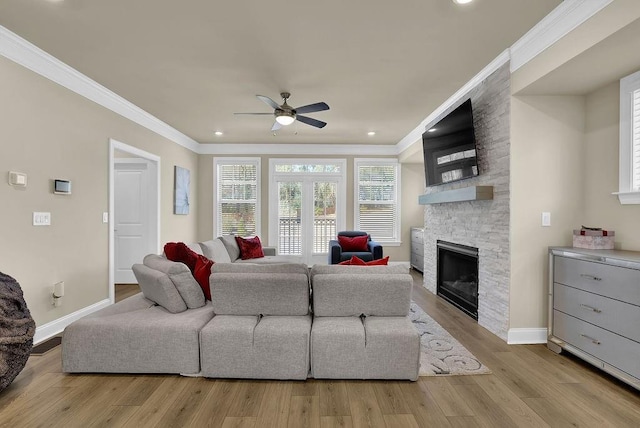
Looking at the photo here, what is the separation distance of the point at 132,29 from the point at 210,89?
52.2 inches

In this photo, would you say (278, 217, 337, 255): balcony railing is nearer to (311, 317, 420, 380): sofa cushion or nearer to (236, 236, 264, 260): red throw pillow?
(236, 236, 264, 260): red throw pillow

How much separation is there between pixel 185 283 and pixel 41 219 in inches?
66.9

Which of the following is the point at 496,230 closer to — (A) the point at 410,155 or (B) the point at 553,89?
(B) the point at 553,89

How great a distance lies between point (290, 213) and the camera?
287 inches

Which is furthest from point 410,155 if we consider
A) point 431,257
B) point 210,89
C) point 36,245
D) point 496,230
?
point 36,245

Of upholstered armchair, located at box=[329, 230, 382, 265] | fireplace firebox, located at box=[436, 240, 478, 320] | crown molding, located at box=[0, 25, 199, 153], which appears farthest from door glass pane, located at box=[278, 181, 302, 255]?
fireplace firebox, located at box=[436, 240, 478, 320]

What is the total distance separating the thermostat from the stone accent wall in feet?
14.4

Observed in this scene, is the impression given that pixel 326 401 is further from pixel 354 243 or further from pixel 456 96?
pixel 354 243

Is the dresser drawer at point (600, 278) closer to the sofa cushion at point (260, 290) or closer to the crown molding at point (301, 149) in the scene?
the sofa cushion at point (260, 290)

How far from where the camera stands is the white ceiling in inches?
96.2

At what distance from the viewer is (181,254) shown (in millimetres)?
3213

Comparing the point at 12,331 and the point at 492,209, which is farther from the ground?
the point at 492,209

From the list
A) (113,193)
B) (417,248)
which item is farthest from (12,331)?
(417,248)

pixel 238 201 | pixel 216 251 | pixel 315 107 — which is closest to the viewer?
pixel 315 107
